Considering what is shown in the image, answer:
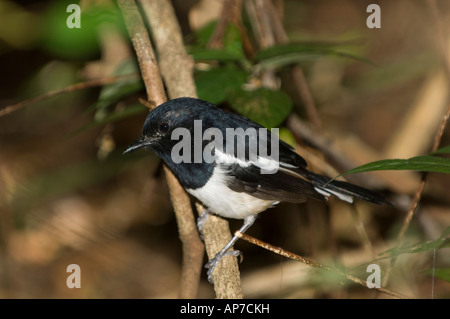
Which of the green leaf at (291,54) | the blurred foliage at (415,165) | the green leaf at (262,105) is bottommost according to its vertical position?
the blurred foliage at (415,165)

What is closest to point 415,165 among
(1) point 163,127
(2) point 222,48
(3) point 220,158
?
(3) point 220,158

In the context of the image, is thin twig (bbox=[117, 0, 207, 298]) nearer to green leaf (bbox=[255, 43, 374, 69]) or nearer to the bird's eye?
the bird's eye

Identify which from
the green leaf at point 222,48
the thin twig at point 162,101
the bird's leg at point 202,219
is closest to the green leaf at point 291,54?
the green leaf at point 222,48

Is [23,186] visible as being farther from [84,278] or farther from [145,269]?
[145,269]

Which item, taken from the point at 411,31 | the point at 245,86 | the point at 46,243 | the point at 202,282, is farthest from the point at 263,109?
the point at 411,31

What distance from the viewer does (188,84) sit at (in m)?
3.28

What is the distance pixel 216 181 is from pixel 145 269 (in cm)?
238

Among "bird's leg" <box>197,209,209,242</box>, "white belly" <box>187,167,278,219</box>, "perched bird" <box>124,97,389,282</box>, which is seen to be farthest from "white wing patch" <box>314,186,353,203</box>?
"bird's leg" <box>197,209,209,242</box>

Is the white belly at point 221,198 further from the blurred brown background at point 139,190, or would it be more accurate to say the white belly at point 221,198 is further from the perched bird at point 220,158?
the blurred brown background at point 139,190

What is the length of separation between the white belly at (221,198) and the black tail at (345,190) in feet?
1.57

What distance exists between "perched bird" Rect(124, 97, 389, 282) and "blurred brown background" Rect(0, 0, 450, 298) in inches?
41.4

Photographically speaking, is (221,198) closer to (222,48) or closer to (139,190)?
(222,48)

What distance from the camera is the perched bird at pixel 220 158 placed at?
9.59 ft

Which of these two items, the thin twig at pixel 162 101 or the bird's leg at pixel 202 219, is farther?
the bird's leg at pixel 202 219
